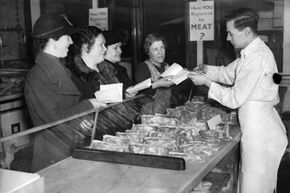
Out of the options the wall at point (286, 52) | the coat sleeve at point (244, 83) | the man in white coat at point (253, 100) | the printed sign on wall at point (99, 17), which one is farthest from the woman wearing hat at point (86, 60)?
the wall at point (286, 52)

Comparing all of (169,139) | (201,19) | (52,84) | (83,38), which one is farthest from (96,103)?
(201,19)

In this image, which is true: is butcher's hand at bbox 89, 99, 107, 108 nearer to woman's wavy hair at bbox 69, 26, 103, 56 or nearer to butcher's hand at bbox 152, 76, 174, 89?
woman's wavy hair at bbox 69, 26, 103, 56

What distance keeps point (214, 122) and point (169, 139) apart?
0.43m

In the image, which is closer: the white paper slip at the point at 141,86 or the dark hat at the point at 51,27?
the dark hat at the point at 51,27

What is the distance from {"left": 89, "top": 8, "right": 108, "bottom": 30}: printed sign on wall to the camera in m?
3.66

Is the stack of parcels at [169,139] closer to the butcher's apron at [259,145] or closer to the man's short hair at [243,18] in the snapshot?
the butcher's apron at [259,145]

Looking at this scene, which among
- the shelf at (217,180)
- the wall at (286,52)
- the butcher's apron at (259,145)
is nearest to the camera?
the shelf at (217,180)

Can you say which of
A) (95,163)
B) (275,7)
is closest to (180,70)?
(95,163)

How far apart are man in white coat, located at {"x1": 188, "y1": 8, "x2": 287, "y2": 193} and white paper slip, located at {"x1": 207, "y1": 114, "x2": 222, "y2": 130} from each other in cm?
9

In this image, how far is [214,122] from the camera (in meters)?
2.25

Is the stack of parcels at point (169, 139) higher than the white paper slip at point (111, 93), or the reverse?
the white paper slip at point (111, 93)

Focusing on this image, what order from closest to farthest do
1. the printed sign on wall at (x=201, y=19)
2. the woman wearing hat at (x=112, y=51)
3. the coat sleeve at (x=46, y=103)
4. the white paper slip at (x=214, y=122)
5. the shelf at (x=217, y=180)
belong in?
1. the coat sleeve at (x=46, y=103)
2. the shelf at (x=217, y=180)
3. the white paper slip at (x=214, y=122)
4. the woman wearing hat at (x=112, y=51)
5. the printed sign on wall at (x=201, y=19)

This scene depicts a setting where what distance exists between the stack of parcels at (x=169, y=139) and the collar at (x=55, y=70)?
34 centimetres

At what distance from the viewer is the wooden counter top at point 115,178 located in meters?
1.40
